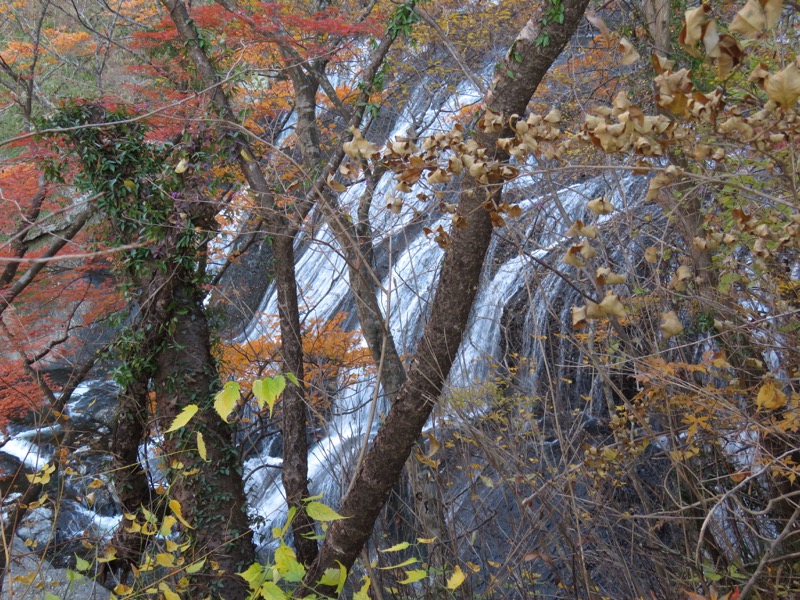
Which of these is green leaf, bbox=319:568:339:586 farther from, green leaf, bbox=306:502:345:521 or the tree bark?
the tree bark

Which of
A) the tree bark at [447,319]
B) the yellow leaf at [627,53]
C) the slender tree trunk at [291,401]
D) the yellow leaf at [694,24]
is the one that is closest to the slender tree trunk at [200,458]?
the slender tree trunk at [291,401]

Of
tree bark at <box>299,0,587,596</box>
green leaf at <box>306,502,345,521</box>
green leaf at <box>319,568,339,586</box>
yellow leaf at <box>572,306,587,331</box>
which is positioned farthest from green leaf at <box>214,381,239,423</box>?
tree bark at <box>299,0,587,596</box>

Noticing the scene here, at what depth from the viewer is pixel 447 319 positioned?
118 inches

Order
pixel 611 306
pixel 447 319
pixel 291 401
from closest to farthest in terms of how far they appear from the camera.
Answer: pixel 611 306 → pixel 447 319 → pixel 291 401

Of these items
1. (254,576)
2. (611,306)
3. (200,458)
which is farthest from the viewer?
(200,458)

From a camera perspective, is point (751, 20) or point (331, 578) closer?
point (751, 20)

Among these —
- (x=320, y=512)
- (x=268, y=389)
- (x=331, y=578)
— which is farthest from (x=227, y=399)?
(x=331, y=578)

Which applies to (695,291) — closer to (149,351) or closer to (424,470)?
(424,470)

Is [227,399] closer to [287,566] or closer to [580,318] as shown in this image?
[287,566]

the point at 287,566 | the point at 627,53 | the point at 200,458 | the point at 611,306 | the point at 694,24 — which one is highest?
the point at 200,458

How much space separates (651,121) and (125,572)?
5739 millimetres

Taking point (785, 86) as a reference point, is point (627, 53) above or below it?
above

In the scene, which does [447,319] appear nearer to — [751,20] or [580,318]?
[580,318]

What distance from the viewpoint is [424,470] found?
4066mm
